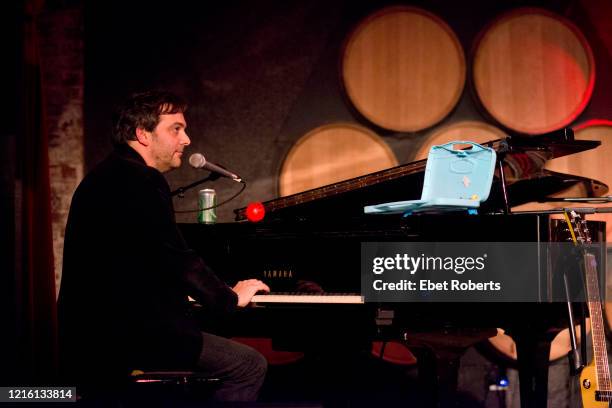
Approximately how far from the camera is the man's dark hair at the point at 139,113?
7.59 ft

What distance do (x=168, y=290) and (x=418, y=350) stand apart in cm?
112

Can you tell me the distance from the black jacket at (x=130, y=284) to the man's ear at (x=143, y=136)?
8.4 inches

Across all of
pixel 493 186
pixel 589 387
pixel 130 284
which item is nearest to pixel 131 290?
pixel 130 284

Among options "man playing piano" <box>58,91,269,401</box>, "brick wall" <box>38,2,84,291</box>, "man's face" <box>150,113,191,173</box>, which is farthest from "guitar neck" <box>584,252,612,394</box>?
"brick wall" <box>38,2,84,291</box>

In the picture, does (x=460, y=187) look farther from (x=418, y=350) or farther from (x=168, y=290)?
(x=168, y=290)

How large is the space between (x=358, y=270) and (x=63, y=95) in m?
2.62

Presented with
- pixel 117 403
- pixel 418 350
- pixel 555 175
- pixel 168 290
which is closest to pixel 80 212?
pixel 168 290

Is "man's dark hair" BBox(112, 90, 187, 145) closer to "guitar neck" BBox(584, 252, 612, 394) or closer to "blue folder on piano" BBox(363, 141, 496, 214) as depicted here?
"blue folder on piano" BBox(363, 141, 496, 214)

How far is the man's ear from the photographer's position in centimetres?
232

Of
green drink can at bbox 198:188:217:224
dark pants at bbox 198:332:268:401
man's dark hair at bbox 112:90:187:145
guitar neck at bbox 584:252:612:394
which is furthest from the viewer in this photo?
green drink can at bbox 198:188:217:224

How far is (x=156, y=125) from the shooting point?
2.35 m

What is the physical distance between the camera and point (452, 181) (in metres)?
2.62

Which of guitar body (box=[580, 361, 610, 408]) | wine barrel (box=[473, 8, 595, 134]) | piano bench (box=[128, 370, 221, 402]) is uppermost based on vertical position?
wine barrel (box=[473, 8, 595, 134])

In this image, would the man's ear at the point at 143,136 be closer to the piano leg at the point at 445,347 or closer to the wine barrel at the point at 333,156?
the piano leg at the point at 445,347
